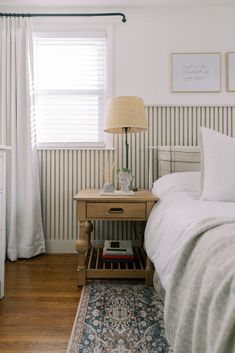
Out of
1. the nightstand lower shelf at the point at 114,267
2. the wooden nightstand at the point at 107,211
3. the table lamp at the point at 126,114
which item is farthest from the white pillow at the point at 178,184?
the nightstand lower shelf at the point at 114,267

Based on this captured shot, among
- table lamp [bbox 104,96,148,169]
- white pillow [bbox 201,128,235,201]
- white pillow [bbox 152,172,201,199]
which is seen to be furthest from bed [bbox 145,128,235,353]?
table lamp [bbox 104,96,148,169]

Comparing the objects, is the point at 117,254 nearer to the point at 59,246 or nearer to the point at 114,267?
the point at 114,267

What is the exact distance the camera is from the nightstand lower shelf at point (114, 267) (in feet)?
5.80

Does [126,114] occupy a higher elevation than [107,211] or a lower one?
higher

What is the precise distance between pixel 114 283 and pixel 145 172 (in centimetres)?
104

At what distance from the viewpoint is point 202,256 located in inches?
29.9

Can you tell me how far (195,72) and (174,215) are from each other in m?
1.67

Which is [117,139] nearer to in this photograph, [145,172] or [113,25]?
[145,172]

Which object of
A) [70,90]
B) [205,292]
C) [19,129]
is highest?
[70,90]

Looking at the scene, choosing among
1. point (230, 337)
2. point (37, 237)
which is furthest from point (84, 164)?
point (230, 337)

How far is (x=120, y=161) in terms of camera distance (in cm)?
240

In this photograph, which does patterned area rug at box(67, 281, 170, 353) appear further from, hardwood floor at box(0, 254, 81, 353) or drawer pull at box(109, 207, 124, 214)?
drawer pull at box(109, 207, 124, 214)

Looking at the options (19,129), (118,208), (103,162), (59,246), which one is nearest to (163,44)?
(103,162)

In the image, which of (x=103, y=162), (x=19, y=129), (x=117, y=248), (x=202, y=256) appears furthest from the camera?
(x=103, y=162)
